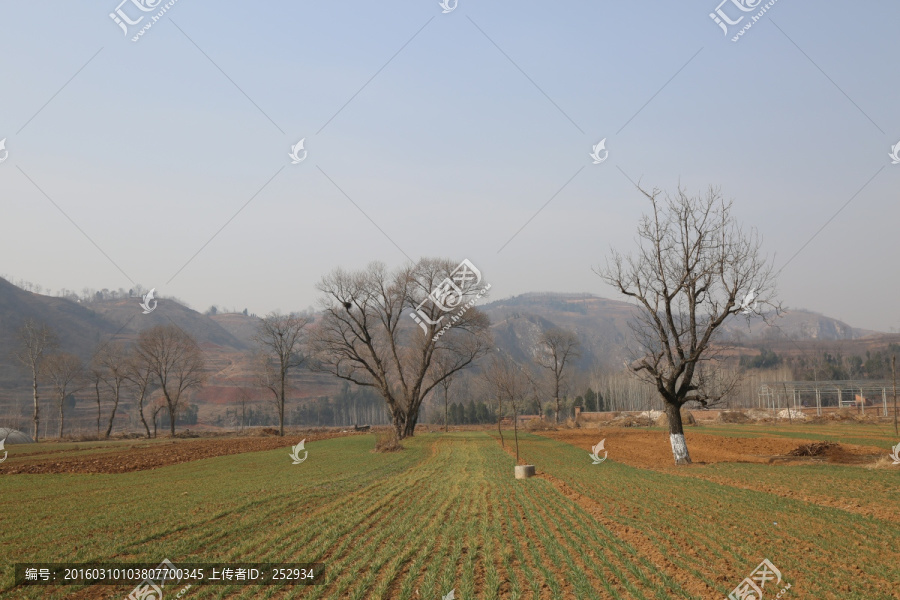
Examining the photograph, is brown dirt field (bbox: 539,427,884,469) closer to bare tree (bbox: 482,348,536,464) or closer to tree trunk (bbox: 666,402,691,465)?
tree trunk (bbox: 666,402,691,465)

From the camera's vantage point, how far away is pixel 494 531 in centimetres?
1238

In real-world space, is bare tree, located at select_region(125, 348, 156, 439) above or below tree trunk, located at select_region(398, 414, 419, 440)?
above

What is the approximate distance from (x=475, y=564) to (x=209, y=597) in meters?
4.08

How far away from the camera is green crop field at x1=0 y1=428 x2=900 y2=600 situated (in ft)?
28.7

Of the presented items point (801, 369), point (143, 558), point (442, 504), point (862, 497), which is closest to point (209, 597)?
point (143, 558)

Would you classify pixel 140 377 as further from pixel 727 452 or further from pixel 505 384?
pixel 727 452

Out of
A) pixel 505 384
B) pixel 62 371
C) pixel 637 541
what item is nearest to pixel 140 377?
pixel 62 371

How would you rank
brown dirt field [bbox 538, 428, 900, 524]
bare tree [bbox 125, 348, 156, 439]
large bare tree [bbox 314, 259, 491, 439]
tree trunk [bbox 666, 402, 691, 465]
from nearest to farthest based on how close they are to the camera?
brown dirt field [bbox 538, 428, 900, 524]
tree trunk [bbox 666, 402, 691, 465]
large bare tree [bbox 314, 259, 491, 439]
bare tree [bbox 125, 348, 156, 439]

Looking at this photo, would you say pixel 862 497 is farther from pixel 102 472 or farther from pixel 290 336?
pixel 290 336

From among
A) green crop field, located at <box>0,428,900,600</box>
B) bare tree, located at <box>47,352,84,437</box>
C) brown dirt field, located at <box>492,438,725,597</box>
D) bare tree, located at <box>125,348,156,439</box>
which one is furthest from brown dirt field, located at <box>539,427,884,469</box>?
bare tree, located at <box>47,352,84,437</box>

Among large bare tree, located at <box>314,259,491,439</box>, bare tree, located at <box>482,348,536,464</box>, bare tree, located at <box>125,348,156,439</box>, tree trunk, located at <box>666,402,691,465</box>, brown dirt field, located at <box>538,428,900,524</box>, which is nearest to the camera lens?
brown dirt field, located at <box>538,428,900,524</box>

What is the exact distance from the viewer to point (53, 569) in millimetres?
9711

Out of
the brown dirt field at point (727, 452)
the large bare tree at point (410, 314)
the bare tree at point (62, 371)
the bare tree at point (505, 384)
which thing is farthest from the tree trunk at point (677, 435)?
the bare tree at point (62, 371)

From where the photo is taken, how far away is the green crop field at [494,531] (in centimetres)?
876
